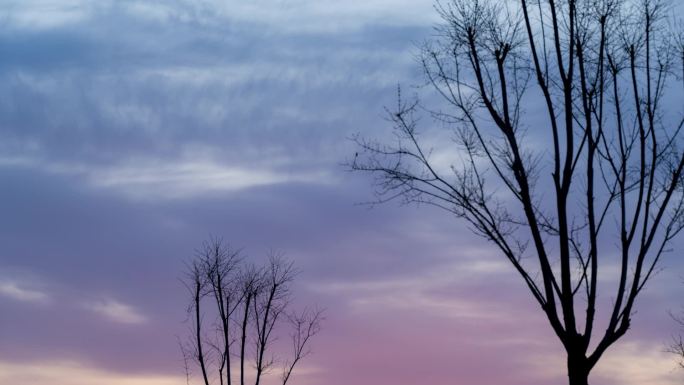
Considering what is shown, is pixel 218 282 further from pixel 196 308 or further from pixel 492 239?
pixel 492 239

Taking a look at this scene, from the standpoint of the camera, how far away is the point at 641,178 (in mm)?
13062

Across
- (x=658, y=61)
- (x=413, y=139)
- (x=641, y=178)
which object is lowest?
(x=641, y=178)

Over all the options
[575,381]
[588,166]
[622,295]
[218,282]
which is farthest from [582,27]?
[218,282]

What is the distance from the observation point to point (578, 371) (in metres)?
12.2

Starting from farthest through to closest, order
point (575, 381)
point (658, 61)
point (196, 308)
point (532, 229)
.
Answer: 1. point (196, 308)
2. point (658, 61)
3. point (532, 229)
4. point (575, 381)

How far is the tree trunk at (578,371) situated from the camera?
12.2 metres

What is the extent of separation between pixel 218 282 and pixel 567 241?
1436cm

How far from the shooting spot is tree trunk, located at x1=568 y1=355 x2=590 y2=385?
40.0ft

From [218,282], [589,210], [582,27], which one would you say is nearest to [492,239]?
[589,210]

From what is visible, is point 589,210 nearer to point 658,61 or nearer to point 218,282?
point 658,61

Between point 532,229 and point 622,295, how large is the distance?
64.8 inches

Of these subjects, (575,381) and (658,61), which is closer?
(575,381)

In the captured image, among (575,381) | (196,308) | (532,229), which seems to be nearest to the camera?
(575,381)

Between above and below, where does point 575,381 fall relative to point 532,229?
below
